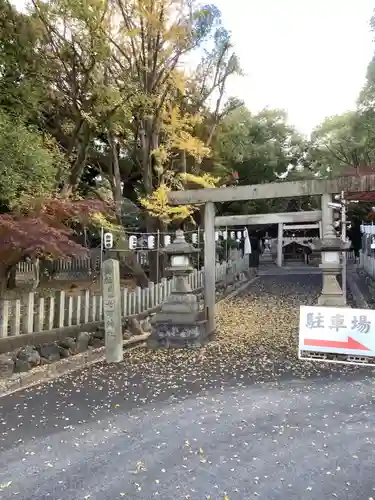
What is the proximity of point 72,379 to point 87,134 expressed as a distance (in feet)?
19.4

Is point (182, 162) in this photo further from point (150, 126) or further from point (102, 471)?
point (102, 471)

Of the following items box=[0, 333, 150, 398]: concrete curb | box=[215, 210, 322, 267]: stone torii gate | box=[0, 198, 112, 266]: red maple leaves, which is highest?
box=[215, 210, 322, 267]: stone torii gate

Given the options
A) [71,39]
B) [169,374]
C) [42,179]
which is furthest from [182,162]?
[169,374]

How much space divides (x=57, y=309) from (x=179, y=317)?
7.24 feet

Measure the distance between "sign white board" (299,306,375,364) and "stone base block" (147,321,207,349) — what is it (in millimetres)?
2002

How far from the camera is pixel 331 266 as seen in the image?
7.59 metres

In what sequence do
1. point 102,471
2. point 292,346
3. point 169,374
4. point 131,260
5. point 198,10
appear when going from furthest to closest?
point 131,260 → point 198,10 → point 292,346 → point 169,374 → point 102,471

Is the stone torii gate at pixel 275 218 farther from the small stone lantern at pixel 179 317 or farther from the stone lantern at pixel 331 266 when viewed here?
the small stone lantern at pixel 179 317

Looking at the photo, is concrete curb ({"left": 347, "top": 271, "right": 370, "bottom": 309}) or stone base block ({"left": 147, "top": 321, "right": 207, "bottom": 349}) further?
concrete curb ({"left": 347, "top": 271, "right": 370, "bottom": 309})

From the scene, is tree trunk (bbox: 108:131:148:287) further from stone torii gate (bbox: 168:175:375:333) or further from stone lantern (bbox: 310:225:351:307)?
stone lantern (bbox: 310:225:351:307)

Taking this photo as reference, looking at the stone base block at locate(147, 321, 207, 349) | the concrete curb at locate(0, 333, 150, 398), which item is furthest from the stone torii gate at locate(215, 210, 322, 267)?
the concrete curb at locate(0, 333, 150, 398)

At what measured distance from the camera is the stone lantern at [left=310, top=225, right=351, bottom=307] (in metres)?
7.52

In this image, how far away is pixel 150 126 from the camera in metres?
11.9

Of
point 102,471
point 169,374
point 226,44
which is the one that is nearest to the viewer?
point 102,471
